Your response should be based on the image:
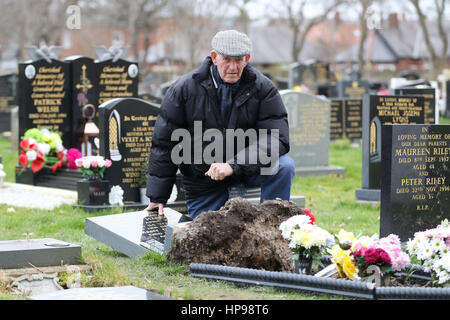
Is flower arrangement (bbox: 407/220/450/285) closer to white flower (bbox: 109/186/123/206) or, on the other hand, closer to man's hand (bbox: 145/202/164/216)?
man's hand (bbox: 145/202/164/216)

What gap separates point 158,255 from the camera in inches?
227

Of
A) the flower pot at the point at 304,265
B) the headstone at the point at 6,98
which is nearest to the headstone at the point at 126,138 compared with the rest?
the flower pot at the point at 304,265

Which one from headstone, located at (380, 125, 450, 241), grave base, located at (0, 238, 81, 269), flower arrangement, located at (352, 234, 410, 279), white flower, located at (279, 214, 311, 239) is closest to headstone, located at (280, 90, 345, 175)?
headstone, located at (380, 125, 450, 241)

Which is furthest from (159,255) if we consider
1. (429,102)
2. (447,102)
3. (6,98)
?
(447,102)

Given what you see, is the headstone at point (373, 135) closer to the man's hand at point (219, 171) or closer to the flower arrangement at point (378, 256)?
the man's hand at point (219, 171)

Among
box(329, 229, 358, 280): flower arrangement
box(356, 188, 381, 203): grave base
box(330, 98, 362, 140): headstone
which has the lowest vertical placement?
box(356, 188, 381, 203): grave base

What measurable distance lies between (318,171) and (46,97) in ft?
15.2

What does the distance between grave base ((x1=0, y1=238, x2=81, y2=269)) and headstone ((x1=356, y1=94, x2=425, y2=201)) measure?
5485 mm

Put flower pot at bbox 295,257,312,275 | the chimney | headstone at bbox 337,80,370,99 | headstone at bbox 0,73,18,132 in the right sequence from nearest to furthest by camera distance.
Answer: flower pot at bbox 295,257,312,275 < headstone at bbox 0,73,18,132 < headstone at bbox 337,80,370,99 < the chimney

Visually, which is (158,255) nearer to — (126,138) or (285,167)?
(285,167)

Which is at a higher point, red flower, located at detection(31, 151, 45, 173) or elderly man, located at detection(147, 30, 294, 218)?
elderly man, located at detection(147, 30, 294, 218)

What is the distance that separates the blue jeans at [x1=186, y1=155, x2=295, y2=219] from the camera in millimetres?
6164

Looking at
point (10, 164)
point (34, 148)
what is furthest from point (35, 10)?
point (34, 148)
